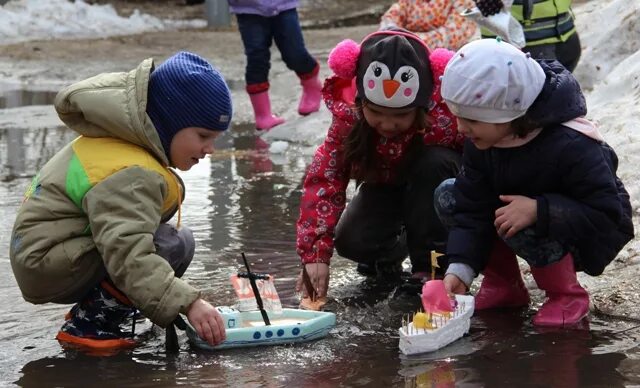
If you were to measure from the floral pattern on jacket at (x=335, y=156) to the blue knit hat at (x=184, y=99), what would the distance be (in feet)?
2.05

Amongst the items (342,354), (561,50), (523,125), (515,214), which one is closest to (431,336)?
(342,354)

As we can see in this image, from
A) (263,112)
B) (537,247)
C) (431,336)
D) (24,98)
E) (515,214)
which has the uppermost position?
(515,214)

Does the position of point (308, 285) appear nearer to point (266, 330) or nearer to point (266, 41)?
point (266, 330)

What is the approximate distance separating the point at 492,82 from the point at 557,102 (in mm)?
249

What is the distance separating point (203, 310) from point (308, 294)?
2.26 ft

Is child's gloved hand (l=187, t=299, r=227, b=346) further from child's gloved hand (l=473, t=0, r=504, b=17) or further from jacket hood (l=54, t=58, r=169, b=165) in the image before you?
child's gloved hand (l=473, t=0, r=504, b=17)

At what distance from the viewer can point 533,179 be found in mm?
3396

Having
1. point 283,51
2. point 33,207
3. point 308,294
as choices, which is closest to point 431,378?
point 308,294

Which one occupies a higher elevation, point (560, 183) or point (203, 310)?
point (560, 183)

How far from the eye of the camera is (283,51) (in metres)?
8.33

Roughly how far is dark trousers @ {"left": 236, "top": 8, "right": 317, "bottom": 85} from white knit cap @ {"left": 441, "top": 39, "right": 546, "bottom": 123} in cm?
496

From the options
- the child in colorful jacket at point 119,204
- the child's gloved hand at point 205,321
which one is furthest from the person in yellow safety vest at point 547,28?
the child's gloved hand at point 205,321

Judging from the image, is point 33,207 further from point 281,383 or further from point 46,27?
point 46,27

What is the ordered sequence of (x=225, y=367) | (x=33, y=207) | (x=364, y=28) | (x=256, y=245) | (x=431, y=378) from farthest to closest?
(x=364, y=28) → (x=256, y=245) → (x=33, y=207) → (x=225, y=367) → (x=431, y=378)
